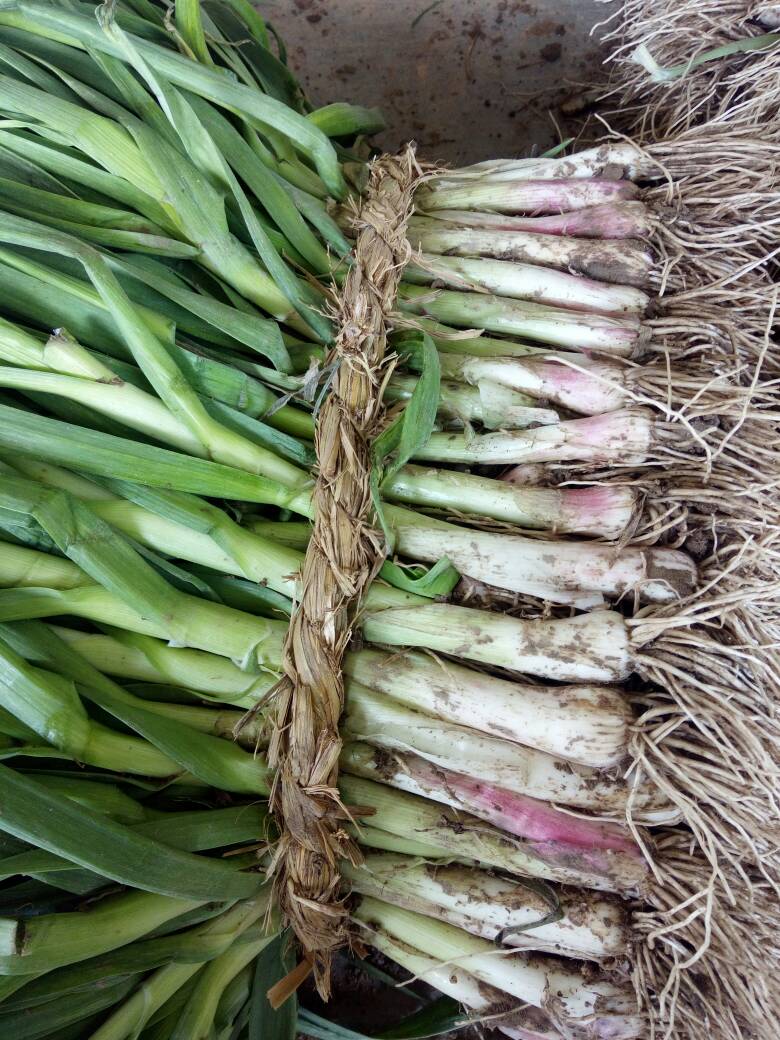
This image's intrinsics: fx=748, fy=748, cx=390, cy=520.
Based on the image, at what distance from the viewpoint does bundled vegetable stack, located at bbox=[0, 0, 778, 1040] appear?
84 cm

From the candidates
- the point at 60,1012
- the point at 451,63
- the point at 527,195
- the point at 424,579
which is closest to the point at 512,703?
the point at 424,579

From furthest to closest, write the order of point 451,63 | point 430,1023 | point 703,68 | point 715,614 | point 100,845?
point 451,63 < point 703,68 < point 430,1023 < point 715,614 < point 100,845

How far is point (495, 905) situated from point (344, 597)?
419 millimetres

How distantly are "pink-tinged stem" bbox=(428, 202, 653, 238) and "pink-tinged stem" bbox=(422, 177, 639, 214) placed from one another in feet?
0.04

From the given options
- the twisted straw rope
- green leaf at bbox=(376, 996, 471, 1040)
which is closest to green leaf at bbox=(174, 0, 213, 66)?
the twisted straw rope

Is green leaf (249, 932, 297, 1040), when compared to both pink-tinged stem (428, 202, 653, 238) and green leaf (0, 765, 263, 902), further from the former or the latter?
pink-tinged stem (428, 202, 653, 238)

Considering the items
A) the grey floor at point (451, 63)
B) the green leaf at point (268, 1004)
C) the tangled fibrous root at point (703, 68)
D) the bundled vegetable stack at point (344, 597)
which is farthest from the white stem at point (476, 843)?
the grey floor at point (451, 63)

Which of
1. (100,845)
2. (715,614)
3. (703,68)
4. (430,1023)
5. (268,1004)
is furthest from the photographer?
(703,68)

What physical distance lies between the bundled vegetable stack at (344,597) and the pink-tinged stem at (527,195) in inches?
4.5

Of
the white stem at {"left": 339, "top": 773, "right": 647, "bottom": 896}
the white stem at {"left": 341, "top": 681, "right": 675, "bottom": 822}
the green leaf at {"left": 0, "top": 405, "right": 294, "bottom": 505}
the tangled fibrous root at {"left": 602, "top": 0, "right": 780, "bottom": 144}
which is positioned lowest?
the white stem at {"left": 339, "top": 773, "right": 647, "bottom": 896}

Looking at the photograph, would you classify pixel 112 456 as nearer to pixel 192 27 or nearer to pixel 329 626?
pixel 329 626

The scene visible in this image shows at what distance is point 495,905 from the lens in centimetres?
91

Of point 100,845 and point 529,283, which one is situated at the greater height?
point 529,283

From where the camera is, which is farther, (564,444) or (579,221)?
(579,221)
